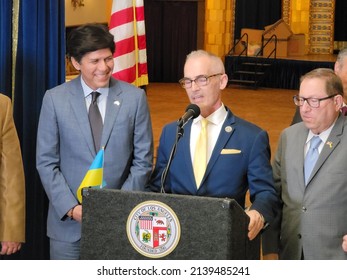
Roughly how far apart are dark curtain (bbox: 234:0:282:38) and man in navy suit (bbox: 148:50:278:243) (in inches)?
606

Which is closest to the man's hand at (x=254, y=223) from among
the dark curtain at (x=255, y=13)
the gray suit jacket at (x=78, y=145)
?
the gray suit jacket at (x=78, y=145)

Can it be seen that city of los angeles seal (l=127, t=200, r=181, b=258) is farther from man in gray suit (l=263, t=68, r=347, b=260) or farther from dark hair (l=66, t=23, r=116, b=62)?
dark hair (l=66, t=23, r=116, b=62)

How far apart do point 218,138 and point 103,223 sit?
0.76 m

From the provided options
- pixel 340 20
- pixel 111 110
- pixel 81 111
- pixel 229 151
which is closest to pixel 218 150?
pixel 229 151

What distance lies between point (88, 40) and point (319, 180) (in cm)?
120

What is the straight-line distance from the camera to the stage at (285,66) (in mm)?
15812

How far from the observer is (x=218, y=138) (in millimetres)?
3137

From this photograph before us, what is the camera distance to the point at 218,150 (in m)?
3.12

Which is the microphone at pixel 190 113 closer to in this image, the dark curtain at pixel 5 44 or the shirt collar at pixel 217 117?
the shirt collar at pixel 217 117

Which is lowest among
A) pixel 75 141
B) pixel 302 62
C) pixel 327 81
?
pixel 302 62

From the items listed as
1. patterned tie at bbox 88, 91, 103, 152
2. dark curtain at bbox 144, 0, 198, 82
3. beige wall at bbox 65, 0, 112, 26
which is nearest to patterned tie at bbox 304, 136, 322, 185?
patterned tie at bbox 88, 91, 103, 152

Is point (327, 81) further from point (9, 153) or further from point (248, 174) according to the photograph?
point (9, 153)

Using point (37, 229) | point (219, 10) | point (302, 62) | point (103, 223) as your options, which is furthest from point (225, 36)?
point (103, 223)
